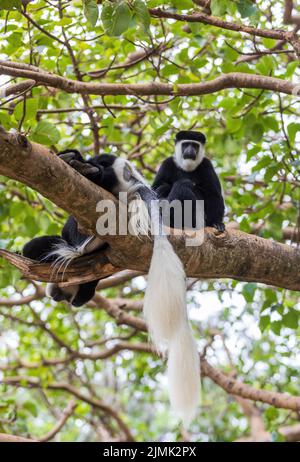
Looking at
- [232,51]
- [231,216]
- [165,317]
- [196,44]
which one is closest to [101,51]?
[196,44]

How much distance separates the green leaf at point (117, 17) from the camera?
78.2 inches

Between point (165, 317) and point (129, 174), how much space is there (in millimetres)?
728

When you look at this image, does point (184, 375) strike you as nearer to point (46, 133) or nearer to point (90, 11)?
point (46, 133)

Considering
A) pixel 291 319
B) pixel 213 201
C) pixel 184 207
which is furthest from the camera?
pixel 213 201

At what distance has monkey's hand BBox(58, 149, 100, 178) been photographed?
2.25 m

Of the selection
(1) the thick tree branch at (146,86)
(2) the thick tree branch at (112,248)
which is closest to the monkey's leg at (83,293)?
(2) the thick tree branch at (112,248)

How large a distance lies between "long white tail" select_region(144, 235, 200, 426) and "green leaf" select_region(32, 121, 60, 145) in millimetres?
684

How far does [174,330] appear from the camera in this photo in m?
2.05

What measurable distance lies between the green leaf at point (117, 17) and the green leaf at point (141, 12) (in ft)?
0.18

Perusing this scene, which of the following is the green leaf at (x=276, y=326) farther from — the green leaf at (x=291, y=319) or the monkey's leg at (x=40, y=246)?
the monkey's leg at (x=40, y=246)

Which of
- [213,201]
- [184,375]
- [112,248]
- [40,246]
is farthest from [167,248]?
[213,201]

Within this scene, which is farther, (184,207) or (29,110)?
(184,207)

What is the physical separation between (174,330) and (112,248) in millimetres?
387
